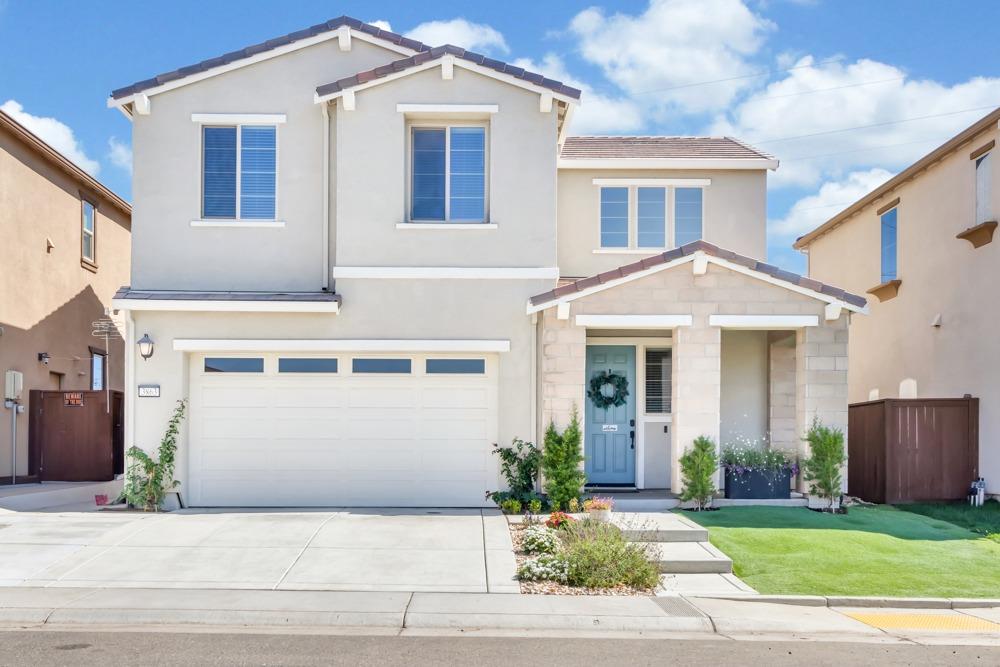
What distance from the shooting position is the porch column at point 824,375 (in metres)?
14.0

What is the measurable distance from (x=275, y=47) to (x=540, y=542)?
9.07m

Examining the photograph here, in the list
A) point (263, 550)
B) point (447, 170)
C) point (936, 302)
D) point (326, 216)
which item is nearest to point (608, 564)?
point (263, 550)

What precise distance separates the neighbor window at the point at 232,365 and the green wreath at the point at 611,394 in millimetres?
A: 5446

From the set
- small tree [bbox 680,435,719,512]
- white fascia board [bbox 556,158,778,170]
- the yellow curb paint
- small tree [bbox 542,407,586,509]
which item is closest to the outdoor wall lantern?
small tree [bbox 542,407,586,509]

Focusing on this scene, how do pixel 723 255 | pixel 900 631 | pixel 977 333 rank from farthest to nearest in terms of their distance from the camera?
pixel 977 333
pixel 723 255
pixel 900 631

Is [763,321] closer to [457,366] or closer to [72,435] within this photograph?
[457,366]

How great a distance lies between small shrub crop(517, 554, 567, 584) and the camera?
10.1 m

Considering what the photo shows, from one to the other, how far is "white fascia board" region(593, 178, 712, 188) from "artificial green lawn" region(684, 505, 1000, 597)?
20.0 feet

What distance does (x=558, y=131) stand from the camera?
1502 centimetres

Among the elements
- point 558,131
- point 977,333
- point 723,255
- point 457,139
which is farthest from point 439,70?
point 977,333

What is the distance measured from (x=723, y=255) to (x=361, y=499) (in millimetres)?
6707

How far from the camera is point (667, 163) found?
16.5 m

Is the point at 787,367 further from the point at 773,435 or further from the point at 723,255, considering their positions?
the point at 723,255

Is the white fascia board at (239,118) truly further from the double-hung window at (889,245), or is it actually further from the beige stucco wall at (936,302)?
the double-hung window at (889,245)
